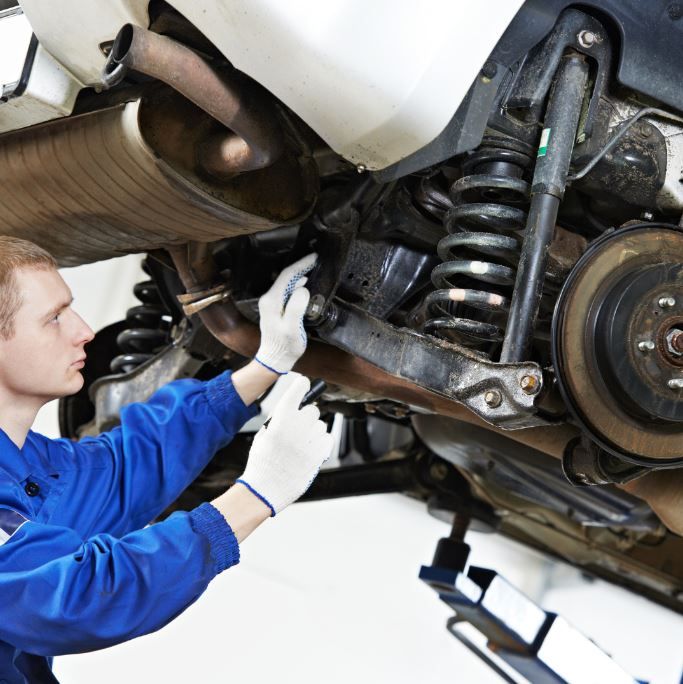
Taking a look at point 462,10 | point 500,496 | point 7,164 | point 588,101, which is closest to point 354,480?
point 500,496

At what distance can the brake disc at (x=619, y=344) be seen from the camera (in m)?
1.04

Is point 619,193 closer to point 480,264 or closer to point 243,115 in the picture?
point 480,264

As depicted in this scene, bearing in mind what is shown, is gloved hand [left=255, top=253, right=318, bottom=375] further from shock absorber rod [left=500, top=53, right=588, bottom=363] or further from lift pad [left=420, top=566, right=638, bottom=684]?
lift pad [left=420, top=566, right=638, bottom=684]

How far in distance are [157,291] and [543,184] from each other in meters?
1.08

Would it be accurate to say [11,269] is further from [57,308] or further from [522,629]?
[522,629]

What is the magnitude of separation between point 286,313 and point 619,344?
0.52 meters

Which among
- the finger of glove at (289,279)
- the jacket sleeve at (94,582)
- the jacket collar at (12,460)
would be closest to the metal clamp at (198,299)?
the finger of glove at (289,279)

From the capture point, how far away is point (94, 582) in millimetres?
1037

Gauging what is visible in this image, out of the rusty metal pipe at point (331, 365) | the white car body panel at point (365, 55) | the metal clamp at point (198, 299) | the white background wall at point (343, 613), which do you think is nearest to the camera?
the white car body panel at point (365, 55)

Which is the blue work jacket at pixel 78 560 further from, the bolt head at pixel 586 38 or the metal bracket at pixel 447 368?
the bolt head at pixel 586 38

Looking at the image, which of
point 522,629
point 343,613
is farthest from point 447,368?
point 343,613

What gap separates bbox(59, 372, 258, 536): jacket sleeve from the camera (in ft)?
4.57

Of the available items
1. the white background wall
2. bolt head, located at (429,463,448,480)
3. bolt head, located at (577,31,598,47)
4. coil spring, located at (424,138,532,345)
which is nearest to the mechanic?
coil spring, located at (424,138,532,345)

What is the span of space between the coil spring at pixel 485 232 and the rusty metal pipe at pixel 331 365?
0.25 m
